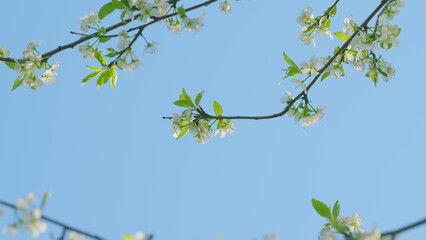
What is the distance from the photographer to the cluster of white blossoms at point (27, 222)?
1.86 metres

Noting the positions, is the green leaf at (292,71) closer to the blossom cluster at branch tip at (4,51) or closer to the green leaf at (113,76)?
the green leaf at (113,76)

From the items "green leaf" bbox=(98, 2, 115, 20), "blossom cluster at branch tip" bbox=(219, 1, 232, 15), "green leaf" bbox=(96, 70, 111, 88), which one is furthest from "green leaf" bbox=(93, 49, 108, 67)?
"blossom cluster at branch tip" bbox=(219, 1, 232, 15)

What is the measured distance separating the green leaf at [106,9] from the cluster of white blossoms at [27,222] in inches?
66.8

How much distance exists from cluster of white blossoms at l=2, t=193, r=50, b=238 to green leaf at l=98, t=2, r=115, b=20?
5.57ft

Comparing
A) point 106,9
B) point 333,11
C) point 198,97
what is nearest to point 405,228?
point 198,97

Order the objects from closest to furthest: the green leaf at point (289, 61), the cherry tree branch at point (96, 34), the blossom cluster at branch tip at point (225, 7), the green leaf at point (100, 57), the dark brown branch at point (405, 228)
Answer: the dark brown branch at point (405, 228) → the cherry tree branch at point (96, 34) → the green leaf at point (100, 57) → the green leaf at point (289, 61) → the blossom cluster at branch tip at point (225, 7)

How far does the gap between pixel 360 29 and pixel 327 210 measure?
1.20m

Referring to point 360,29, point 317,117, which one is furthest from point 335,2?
point 317,117

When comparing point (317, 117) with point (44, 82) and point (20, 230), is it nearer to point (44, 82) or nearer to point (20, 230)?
point (44, 82)

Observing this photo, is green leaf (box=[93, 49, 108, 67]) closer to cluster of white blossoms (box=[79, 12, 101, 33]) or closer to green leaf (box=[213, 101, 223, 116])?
cluster of white blossoms (box=[79, 12, 101, 33])

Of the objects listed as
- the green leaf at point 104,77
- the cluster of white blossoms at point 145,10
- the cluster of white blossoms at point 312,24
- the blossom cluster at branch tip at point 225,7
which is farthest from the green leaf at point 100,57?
the cluster of white blossoms at point 312,24

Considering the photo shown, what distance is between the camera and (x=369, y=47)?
3.69m

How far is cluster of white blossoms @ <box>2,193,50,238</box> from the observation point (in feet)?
6.11

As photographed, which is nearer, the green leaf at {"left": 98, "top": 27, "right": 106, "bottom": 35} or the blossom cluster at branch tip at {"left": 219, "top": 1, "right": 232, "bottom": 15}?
the green leaf at {"left": 98, "top": 27, "right": 106, "bottom": 35}
